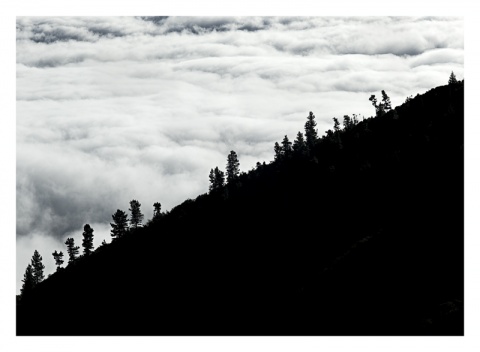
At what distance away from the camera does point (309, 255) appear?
80.8m

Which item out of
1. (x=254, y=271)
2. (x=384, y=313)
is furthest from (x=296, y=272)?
(x=384, y=313)

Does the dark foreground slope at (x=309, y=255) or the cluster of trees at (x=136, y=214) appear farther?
the cluster of trees at (x=136, y=214)

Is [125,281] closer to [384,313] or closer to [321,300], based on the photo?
[321,300]

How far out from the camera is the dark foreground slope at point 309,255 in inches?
2435

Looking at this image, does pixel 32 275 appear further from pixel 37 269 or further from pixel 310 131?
pixel 310 131

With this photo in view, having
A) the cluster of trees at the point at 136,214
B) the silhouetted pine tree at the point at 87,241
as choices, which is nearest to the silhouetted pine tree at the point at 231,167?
the cluster of trees at the point at 136,214

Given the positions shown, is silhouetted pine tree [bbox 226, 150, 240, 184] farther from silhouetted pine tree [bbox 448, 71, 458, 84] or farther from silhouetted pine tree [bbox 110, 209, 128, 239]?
silhouetted pine tree [bbox 448, 71, 458, 84]

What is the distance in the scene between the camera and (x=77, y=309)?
100 m

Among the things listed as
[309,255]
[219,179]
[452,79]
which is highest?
[452,79]

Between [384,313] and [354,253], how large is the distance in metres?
15.5

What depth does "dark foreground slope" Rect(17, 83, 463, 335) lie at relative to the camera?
61844mm

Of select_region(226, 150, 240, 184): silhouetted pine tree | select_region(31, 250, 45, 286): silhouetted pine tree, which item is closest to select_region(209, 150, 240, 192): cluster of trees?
select_region(226, 150, 240, 184): silhouetted pine tree

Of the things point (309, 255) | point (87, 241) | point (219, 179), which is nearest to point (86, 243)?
point (87, 241)

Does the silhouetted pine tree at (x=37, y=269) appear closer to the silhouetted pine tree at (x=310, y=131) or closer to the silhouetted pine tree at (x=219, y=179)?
the silhouetted pine tree at (x=219, y=179)
